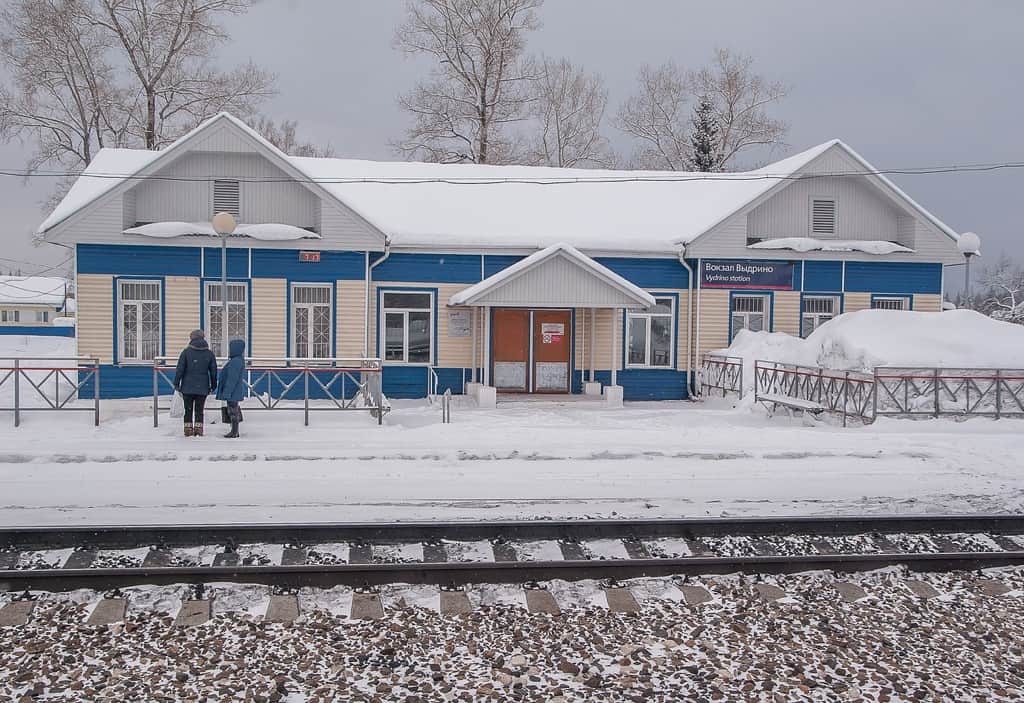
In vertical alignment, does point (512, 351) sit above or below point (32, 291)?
below

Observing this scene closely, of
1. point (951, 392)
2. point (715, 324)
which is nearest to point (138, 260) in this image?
point (715, 324)

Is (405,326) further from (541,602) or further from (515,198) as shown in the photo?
(541,602)

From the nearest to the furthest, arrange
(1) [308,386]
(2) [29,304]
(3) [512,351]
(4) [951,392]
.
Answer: (4) [951,392]
(1) [308,386]
(3) [512,351]
(2) [29,304]

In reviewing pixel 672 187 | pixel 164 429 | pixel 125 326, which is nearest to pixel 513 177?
pixel 672 187

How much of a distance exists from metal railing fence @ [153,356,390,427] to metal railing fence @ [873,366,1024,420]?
31.5 feet

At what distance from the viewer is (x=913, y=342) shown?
17.7 m

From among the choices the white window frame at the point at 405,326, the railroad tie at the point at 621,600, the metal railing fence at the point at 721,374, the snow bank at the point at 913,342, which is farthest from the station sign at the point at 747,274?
the railroad tie at the point at 621,600

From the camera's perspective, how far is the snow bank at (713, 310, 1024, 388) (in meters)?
17.2

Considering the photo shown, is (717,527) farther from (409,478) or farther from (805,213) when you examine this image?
(805,213)

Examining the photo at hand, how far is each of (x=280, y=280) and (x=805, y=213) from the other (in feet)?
45.3

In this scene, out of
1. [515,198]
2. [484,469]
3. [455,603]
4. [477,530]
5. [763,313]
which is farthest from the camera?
[515,198]

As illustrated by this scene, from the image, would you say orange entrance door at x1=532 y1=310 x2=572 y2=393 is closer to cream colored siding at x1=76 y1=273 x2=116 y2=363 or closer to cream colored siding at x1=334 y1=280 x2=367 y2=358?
cream colored siding at x1=334 y1=280 x2=367 y2=358

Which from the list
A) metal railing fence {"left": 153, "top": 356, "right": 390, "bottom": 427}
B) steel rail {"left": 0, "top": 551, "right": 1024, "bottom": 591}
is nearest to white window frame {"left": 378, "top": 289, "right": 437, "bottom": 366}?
metal railing fence {"left": 153, "top": 356, "right": 390, "bottom": 427}

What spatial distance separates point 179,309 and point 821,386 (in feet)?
47.1
